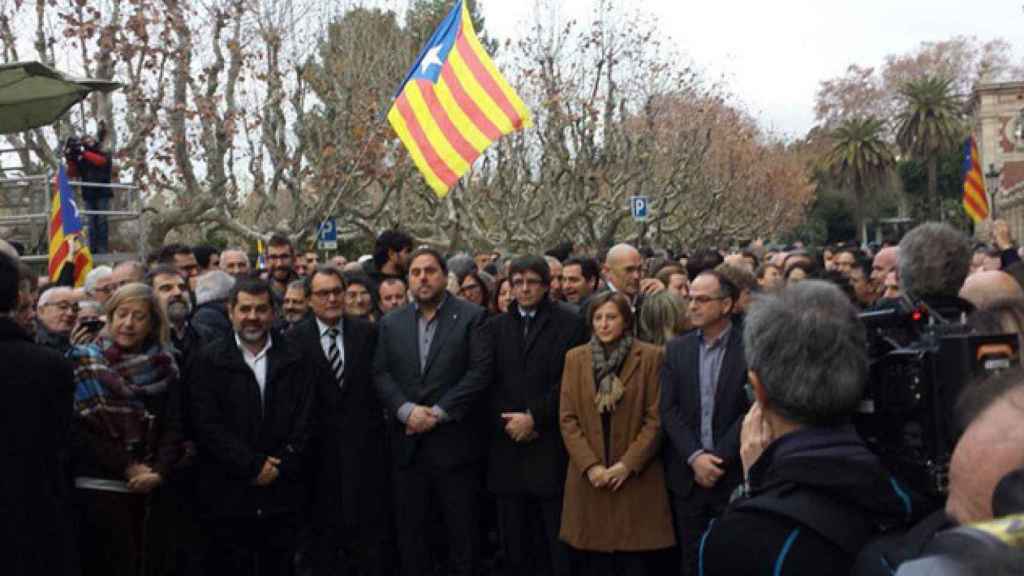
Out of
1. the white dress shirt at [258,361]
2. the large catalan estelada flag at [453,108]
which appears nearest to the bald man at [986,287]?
the white dress shirt at [258,361]

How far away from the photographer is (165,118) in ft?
68.4

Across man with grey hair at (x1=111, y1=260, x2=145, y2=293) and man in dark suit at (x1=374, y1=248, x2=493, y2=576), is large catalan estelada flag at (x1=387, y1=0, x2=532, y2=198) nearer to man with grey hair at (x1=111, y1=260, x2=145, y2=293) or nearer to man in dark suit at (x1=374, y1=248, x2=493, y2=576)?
man in dark suit at (x1=374, y1=248, x2=493, y2=576)

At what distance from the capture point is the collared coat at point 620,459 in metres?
6.69

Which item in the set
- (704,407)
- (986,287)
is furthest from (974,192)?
(986,287)

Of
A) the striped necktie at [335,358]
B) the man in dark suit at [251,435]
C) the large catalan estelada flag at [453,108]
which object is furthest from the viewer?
the large catalan estelada flag at [453,108]

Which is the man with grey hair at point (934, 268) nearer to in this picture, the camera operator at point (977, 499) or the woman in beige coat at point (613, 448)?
the woman in beige coat at point (613, 448)

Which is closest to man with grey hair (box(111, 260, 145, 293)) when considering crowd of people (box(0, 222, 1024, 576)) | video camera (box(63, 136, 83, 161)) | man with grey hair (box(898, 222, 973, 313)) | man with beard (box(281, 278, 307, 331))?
crowd of people (box(0, 222, 1024, 576))

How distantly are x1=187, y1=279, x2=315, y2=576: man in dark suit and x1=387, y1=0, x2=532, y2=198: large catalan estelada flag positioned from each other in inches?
95.1

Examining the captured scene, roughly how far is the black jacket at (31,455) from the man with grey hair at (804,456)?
3077 millimetres

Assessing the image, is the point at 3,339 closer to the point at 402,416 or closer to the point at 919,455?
the point at 402,416

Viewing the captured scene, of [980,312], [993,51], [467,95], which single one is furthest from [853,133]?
[980,312]

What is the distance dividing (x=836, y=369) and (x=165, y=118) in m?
19.5

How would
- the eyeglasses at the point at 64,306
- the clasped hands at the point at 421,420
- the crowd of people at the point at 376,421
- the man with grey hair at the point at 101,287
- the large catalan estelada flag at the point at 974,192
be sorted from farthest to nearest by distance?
the large catalan estelada flag at the point at 974,192
the man with grey hair at the point at 101,287
the clasped hands at the point at 421,420
the eyeglasses at the point at 64,306
the crowd of people at the point at 376,421

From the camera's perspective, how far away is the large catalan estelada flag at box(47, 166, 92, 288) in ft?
33.7
